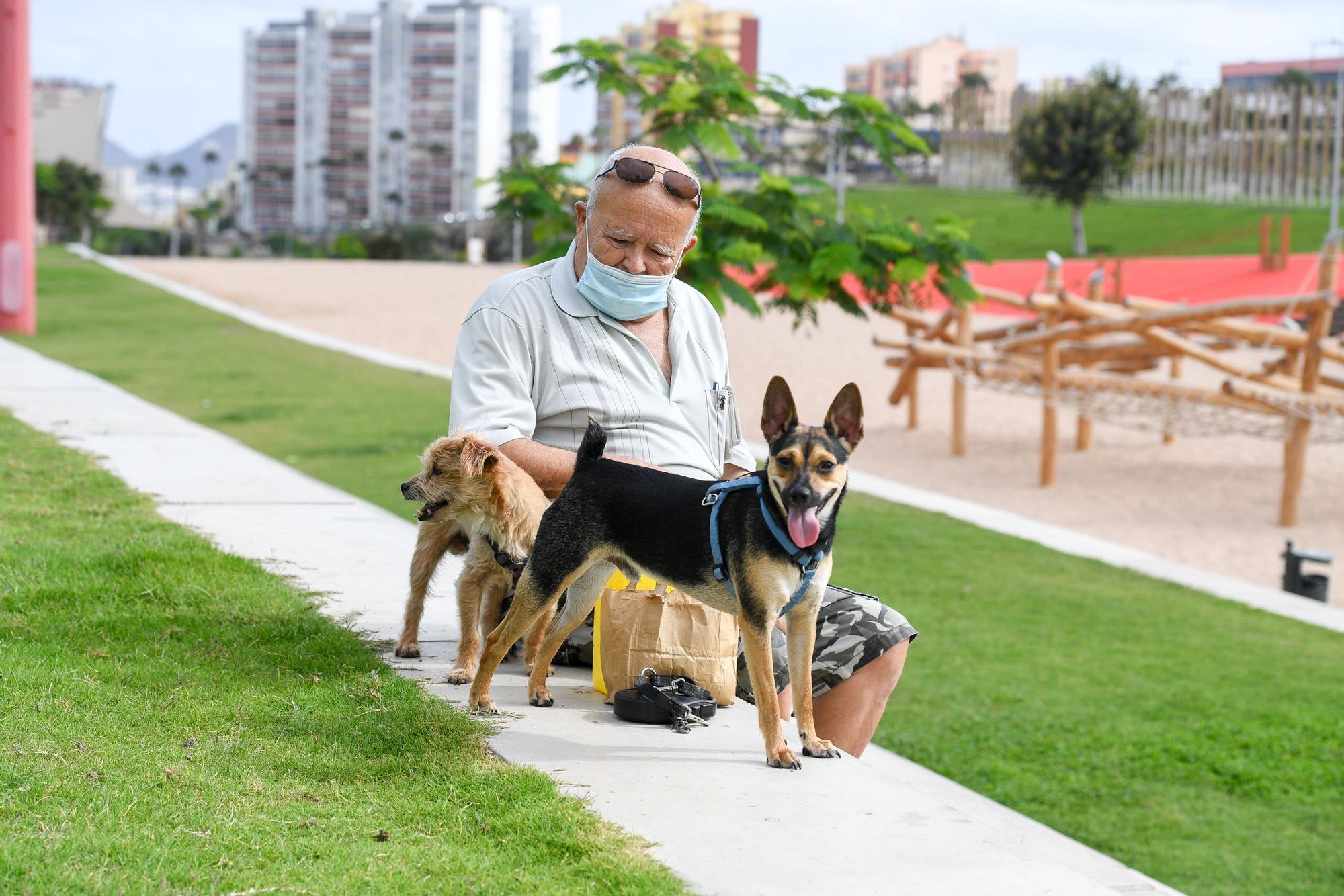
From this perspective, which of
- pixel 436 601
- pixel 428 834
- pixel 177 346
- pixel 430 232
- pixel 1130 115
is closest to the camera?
pixel 428 834

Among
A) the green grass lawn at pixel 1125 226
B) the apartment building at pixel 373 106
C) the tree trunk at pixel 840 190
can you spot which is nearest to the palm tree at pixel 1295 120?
the green grass lawn at pixel 1125 226

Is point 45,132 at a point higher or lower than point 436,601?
higher

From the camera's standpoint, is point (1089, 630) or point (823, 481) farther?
point (1089, 630)

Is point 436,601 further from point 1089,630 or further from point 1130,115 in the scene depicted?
point 1130,115

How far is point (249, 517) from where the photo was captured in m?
6.57

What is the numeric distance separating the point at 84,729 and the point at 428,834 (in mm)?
990

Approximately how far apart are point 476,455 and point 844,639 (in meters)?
1.10

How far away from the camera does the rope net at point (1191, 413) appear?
12461 millimetres

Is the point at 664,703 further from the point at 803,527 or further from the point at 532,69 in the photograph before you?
the point at 532,69

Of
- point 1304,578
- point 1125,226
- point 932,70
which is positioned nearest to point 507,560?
point 1304,578

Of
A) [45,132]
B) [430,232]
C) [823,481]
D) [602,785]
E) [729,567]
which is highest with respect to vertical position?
[45,132]

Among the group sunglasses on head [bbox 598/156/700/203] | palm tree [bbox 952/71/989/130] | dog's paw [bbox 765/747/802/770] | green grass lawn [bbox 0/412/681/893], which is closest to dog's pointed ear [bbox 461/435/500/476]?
green grass lawn [bbox 0/412/681/893]

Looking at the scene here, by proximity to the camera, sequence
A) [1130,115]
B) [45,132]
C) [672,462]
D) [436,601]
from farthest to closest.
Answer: [45,132], [1130,115], [436,601], [672,462]

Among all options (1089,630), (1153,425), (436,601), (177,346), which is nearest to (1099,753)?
(1089,630)
